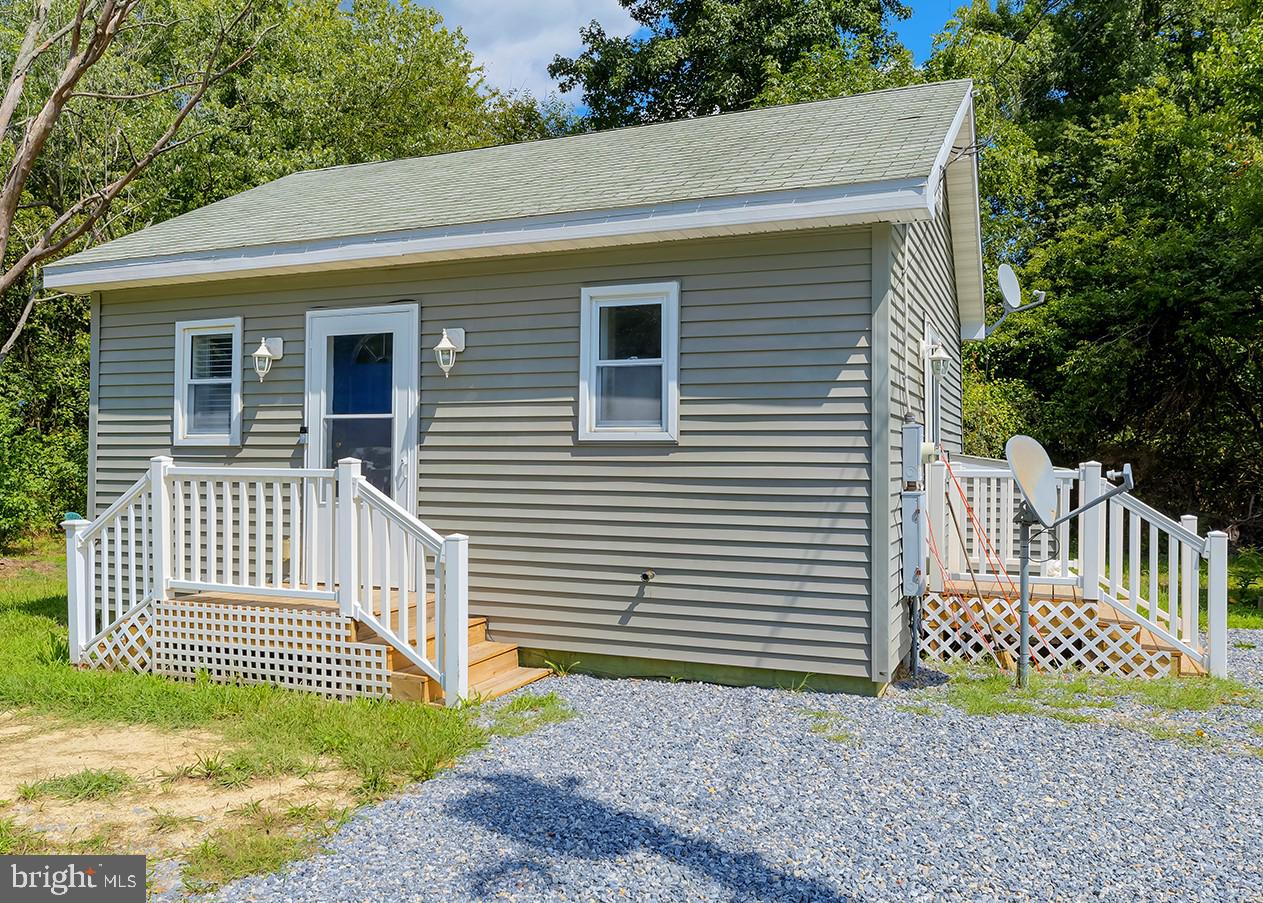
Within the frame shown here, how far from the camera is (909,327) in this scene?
20.8ft

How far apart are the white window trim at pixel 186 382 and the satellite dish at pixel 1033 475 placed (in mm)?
5691

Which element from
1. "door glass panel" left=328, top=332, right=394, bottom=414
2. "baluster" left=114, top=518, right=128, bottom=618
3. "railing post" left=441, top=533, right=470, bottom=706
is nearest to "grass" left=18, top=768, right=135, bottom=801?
"railing post" left=441, top=533, right=470, bottom=706

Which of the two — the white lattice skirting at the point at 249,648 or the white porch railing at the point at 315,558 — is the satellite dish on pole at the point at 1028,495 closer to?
the white porch railing at the point at 315,558

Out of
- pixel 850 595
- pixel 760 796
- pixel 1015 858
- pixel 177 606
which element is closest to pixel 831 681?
pixel 850 595

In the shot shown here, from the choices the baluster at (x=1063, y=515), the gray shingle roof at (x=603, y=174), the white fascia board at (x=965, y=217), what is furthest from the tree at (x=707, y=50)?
the baluster at (x=1063, y=515)

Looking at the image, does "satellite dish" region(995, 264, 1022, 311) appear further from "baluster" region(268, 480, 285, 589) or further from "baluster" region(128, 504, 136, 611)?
"baluster" region(128, 504, 136, 611)

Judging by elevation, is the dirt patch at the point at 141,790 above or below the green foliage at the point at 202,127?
below

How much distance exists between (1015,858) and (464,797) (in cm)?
221

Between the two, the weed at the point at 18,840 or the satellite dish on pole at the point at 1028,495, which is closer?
the weed at the point at 18,840

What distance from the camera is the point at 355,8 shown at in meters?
21.4

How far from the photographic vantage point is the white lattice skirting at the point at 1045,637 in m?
6.08

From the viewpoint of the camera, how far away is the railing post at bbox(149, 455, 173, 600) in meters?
5.75

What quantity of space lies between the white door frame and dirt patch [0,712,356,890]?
238 centimetres

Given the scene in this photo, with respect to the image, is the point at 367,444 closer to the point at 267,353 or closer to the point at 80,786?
the point at 267,353
